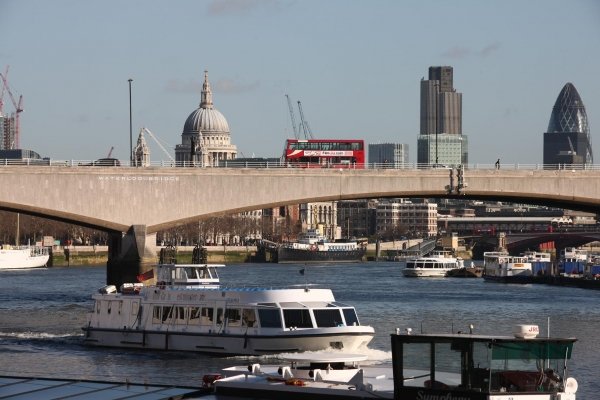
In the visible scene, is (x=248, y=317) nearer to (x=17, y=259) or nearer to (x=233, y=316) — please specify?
(x=233, y=316)

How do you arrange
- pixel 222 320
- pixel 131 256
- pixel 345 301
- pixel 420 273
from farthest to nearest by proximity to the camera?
pixel 420 273, pixel 345 301, pixel 131 256, pixel 222 320

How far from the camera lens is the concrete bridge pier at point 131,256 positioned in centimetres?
9350

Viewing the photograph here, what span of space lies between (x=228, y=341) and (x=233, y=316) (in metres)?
1.06

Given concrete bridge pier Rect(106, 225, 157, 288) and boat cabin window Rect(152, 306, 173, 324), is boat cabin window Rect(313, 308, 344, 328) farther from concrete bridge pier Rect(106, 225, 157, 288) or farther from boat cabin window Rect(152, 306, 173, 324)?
concrete bridge pier Rect(106, 225, 157, 288)

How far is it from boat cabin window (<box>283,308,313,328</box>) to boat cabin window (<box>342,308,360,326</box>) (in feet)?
4.80

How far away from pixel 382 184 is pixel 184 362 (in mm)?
43102

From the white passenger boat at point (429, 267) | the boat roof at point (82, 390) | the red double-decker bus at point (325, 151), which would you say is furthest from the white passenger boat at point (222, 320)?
the white passenger boat at point (429, 267)

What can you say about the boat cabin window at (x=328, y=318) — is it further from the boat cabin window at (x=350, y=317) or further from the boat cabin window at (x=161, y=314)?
the boat cabin window at (x=161, y=314)

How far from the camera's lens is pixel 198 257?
95062 millimetres

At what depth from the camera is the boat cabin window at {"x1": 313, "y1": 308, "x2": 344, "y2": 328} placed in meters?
56.0

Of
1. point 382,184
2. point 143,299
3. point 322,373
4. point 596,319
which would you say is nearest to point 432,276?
point 382,184

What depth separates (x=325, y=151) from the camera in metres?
114

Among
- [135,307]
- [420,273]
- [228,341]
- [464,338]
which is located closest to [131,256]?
[135,307]

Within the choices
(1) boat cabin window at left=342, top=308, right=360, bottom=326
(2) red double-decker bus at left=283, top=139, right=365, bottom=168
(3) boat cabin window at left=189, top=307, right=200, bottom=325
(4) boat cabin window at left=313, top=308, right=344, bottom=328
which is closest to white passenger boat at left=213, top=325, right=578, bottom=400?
(4) boat cabin window at left=313, top=308, right=344, bottom=328
